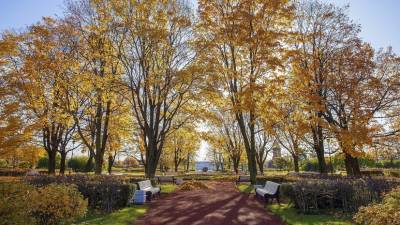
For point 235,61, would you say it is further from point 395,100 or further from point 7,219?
point 7,219

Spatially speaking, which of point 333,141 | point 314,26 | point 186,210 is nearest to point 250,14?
point 314,26

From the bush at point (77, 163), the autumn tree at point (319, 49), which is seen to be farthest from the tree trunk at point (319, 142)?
the bush at point (77, 163)

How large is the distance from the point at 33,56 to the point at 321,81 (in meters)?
20.6

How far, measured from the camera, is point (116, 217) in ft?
39.4

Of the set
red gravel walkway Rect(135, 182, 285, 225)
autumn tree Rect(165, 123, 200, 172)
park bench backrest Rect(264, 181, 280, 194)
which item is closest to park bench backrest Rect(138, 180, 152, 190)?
red gravel walkway Rect(135, 182, 285, 225)

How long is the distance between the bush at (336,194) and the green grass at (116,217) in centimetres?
621

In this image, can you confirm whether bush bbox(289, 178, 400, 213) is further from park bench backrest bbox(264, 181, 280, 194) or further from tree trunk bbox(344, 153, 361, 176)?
tree trunk bbox(344, 153, 361, 176)

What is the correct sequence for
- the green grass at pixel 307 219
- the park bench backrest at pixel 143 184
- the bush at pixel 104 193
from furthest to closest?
the park bench backrest at pixel 143 184 → the bush at pixel 104 193 → the green grass at pixel 307 219

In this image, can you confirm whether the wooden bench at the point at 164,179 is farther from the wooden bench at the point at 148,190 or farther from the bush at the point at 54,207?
the bush at the point at 54,207

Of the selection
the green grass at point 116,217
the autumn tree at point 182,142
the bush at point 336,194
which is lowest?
the green grass at point 116,217

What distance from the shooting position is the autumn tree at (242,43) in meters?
20.8

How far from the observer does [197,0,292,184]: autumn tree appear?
68.1ft

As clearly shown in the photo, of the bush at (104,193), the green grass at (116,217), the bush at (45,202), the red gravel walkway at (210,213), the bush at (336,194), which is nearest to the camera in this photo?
the bush at (45,202)

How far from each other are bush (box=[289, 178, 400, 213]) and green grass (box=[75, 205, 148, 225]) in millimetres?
6206
